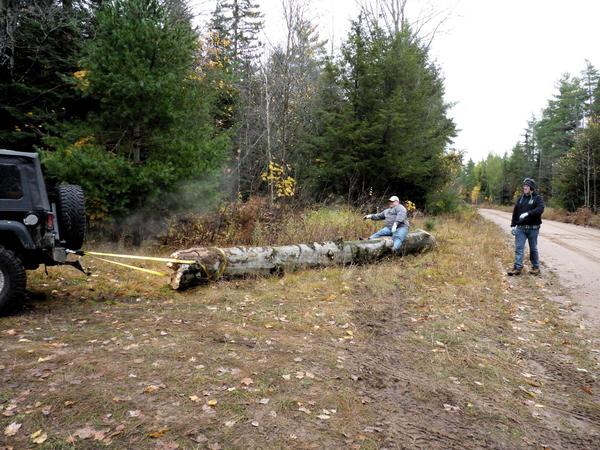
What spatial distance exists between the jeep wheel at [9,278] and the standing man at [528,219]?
31.9ft

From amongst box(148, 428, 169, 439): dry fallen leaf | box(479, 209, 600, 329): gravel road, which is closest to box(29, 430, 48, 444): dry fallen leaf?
box(148, 428, 169, 439): dry fallen leaf

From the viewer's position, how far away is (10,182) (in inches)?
223

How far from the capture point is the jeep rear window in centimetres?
561

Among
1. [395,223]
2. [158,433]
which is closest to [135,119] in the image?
[395,223]

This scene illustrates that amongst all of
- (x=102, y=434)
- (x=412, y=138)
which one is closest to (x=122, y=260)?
(x=102, y=434)

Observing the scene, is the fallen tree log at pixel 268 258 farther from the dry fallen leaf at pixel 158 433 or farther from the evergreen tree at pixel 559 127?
the evergreen tree at pixel 559 127

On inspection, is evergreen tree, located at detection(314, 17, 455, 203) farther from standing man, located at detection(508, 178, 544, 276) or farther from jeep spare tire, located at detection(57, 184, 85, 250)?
jeep spare tire, located at detection(57, 184, 85, 250)

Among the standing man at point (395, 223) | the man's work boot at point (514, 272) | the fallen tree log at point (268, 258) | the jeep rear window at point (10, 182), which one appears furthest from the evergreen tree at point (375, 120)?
the jeep rear window at point (10, 182)

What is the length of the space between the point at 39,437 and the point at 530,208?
9.76 metres

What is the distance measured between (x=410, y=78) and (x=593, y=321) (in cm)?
1397

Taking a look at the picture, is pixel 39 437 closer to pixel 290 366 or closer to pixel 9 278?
pixel 290 366

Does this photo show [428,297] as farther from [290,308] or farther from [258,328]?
[258,328]

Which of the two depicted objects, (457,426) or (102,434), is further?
(457,426)

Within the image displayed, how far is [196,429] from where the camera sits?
328 centimetres
